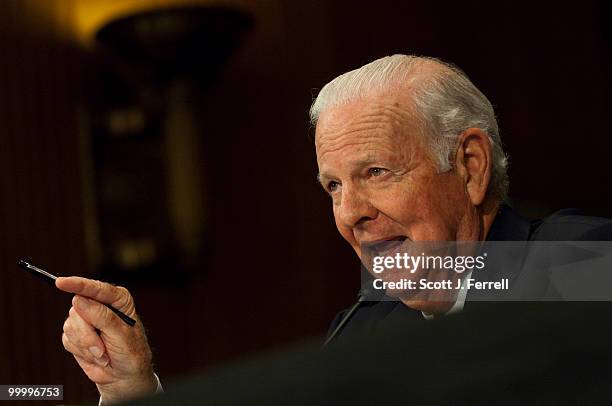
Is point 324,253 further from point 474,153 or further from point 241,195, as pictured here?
point 474,153

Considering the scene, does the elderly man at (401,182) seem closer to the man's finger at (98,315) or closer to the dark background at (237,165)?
the man's finger at (98,315)

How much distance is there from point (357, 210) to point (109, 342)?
0.35 meters

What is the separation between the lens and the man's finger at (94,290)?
44.1 inches

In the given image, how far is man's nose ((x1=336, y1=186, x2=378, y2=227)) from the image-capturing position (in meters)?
1.18

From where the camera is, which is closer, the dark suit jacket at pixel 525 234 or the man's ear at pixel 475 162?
the dark suit jacket at pixel 525 234

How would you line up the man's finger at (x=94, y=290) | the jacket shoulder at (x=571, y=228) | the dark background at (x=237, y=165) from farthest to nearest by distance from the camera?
the dark background at (x=237, y=165)
the man's finger at (x=94, y=290)
the jacket shoulder at (x=571, y=228)

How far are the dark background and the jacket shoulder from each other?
62 cm

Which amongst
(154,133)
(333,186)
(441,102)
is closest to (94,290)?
(333,186)

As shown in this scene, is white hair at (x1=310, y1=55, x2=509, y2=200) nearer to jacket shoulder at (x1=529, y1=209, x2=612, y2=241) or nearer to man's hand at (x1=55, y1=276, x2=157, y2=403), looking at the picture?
jacket shoulder at (x1=529, y1=209, x2=612, y2=241)

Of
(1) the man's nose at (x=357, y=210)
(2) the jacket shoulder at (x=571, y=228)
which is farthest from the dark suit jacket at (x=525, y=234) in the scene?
(1) the man's nose at (x=357, y=210)

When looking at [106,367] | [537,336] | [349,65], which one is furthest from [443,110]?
[537,336]

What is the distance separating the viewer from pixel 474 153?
1178 millimetres

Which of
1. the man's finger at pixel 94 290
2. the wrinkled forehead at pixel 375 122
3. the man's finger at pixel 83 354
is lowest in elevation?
the man's finger at pixel 83 354

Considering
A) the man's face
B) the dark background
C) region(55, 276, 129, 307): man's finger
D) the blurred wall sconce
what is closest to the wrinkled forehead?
the man's face
